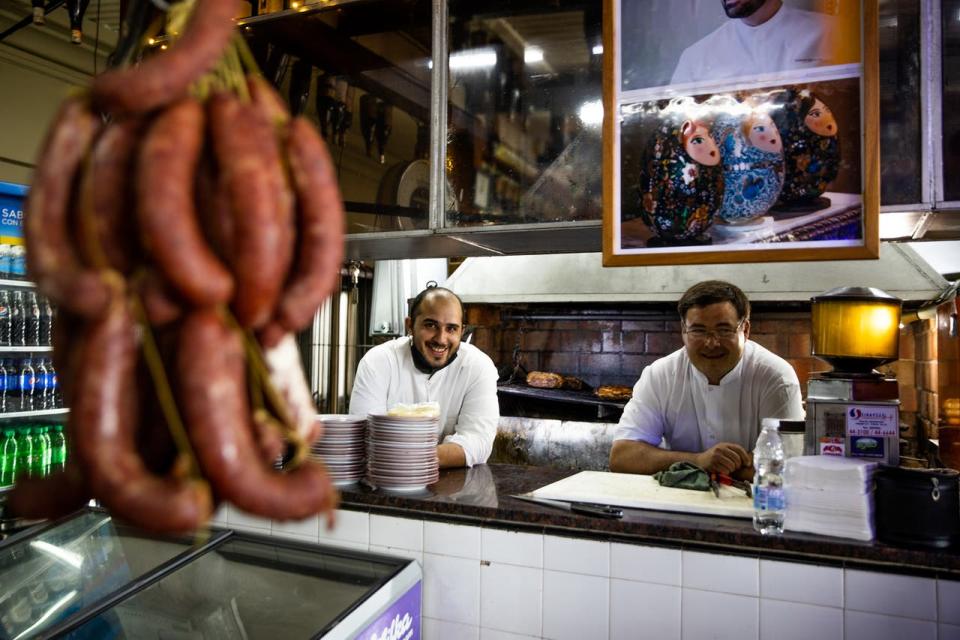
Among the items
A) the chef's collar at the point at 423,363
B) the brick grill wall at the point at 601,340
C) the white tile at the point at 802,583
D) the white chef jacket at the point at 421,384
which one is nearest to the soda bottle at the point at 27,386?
the white chef jacket at the point at 421,384

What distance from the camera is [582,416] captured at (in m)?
5.82

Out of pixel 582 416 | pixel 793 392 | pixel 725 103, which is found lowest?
pixel 582 416

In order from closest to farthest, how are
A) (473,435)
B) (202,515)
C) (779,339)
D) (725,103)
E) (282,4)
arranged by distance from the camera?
(202,515) → (725,103) → (282,4) → (473,435) → (779,339)

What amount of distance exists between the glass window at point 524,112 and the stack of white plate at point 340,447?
973mm

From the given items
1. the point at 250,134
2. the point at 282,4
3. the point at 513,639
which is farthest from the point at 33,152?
the point at 250,134

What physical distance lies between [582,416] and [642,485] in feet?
10.2

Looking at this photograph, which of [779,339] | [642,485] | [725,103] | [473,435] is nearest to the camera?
[725,103]

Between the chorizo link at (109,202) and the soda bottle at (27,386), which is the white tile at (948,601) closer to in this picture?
the chorizo link at (109,202)

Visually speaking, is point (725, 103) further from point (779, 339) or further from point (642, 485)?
point (779, 339)

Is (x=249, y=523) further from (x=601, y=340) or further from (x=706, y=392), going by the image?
(x=601, y=340)

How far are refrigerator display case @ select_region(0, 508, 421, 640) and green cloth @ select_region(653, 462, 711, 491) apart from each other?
1.07 m

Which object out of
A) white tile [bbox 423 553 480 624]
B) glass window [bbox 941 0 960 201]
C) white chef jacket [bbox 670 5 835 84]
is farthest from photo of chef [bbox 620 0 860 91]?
white tile [bbox 423 553 480 624]

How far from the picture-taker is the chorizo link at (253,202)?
0.63 metres

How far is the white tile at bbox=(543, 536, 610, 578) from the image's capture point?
7.35ft
